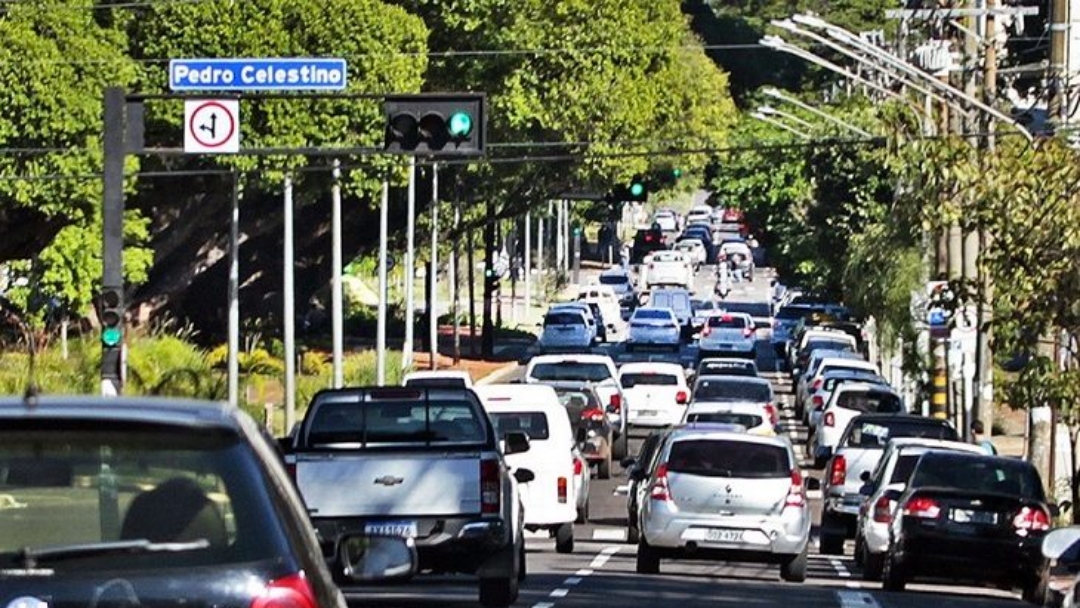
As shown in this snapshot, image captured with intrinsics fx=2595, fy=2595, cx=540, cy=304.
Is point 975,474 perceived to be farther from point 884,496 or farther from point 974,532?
point 884,496

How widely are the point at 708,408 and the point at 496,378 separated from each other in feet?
85.8

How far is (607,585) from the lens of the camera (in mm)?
24047

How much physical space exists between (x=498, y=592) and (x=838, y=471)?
44.2 ft

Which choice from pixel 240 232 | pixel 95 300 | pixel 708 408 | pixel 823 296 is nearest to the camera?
pixel 708 408

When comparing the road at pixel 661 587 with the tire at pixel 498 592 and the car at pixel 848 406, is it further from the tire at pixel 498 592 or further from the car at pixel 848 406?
the car at pixel 848 406

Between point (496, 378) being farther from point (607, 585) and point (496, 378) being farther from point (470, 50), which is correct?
point (607, 585)

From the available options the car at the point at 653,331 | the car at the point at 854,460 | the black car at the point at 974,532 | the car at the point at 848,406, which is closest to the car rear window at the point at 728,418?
the car at the point at 848,406

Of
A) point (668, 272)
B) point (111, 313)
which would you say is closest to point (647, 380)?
point (111, 313)

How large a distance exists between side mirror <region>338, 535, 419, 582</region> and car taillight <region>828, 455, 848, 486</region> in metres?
24.5

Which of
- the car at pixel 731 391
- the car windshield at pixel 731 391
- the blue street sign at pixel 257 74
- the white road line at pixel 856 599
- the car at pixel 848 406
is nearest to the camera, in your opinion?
the white road line at pixel 856 599

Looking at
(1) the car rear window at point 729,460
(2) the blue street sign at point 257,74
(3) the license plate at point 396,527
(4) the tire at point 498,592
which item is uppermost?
(2) the blue street sign at point 257,74

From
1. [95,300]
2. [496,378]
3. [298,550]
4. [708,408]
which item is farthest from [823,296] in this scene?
[298,550]

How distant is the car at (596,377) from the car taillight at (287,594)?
123ft

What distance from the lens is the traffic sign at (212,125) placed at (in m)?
32.9
